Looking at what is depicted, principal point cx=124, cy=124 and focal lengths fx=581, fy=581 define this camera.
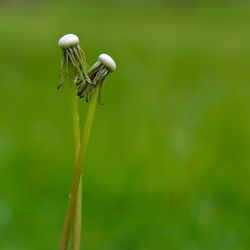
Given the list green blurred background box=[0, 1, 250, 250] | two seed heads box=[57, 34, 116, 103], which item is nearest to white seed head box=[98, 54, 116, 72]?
two seed heads box=[57, 34, 116, 103]

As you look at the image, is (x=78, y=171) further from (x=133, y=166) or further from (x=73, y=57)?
(x=133, y=166)

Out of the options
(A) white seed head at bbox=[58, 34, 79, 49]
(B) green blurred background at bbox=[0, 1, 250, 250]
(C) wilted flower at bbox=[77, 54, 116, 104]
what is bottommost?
(B) green blurred background at bbox=[0, 1, 250, 250]

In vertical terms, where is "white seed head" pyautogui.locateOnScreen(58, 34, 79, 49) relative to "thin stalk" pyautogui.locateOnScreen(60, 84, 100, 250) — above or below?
above

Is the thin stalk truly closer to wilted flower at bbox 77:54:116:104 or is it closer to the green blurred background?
wilted flower at bbox 77:54:116:104

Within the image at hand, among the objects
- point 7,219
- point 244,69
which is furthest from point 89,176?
point 244,69

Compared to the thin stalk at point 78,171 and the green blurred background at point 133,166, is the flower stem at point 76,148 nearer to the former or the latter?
the thin stalk at point 78,171

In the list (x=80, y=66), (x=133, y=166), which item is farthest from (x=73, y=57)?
(x=133, y=166)

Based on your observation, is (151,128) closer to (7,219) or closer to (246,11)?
(7,219)

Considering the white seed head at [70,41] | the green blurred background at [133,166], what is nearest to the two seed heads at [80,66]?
the white seed head at [70,41]
